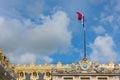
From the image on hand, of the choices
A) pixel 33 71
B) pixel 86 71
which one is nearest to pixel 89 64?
pixel 86 71

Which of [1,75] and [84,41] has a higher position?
[84,41]

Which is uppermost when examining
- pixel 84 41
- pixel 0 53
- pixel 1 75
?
pixel 84 41

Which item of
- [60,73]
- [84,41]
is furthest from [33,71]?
[84,41]

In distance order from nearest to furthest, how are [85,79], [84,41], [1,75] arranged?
[1,75] < [85,79] < [84,41]

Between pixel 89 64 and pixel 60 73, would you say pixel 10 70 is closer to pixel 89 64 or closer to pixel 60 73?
pixel 60 73

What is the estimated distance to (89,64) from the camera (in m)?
91.5

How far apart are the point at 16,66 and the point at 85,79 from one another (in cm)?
2207

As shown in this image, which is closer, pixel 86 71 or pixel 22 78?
pixel 86 71

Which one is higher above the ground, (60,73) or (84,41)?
(84,41)

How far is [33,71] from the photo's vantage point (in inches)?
3900

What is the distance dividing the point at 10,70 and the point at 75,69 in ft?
57.2

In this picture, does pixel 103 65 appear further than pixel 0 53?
Yes

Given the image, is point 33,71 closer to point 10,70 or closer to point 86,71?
point 10,70

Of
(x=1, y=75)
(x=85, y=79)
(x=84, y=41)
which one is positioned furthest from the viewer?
(x=84, y=41)
